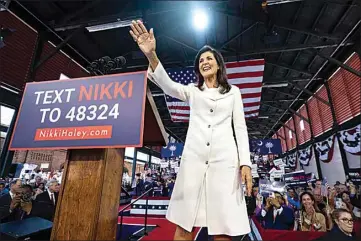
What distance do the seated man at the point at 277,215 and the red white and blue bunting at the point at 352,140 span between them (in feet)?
15.5

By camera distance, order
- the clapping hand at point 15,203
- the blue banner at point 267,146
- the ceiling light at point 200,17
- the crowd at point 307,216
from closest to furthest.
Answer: the crowd at point 307,216 < the clapping hand at point 15,203 < the ceiling light at point 200,17 < the blue banner at point 267,146

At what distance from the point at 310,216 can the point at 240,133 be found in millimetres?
3782

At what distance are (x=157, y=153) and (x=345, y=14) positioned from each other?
16.7 meters

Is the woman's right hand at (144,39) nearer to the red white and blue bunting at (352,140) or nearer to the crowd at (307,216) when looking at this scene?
the crowd at (307,216)

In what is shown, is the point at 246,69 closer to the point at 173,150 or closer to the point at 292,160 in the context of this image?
the point at 173,150

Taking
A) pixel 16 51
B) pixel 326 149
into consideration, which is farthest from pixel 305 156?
Result: pixel 16 51

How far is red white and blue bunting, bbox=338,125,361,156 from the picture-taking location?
7.19 m

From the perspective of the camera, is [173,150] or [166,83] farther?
[173,150]

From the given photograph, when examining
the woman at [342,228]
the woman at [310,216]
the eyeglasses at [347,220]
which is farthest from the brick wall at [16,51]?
the eyeglasses at [347,220]

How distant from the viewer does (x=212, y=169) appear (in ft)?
3.59

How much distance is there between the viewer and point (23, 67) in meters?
6.40

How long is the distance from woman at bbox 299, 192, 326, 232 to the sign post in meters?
3.82

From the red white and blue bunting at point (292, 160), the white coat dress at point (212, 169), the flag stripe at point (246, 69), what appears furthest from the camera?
the red white and blue bunting at point (292, 160)

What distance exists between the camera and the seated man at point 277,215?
13.1ft
